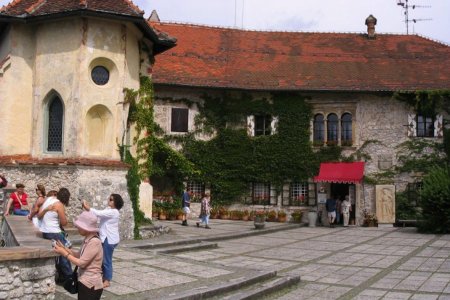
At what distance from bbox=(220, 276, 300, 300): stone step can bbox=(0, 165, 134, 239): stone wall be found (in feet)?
20.8

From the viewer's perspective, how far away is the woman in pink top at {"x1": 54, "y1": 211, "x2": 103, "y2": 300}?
18.1 feet

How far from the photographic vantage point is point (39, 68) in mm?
15461

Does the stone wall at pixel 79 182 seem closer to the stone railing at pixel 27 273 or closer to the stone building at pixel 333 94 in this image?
the stone railing at pixel 27 273

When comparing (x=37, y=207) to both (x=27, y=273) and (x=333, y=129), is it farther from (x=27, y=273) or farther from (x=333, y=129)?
(x=333, y=129)

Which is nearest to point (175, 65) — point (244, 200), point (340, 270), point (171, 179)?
point (171, 179)

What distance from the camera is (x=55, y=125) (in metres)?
15.5

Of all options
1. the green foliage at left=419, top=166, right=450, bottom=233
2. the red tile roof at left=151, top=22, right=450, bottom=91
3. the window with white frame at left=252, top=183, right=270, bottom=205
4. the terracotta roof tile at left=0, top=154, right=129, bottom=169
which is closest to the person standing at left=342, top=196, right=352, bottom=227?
the green foliage at left=419, top=166, right=450, bottom=233

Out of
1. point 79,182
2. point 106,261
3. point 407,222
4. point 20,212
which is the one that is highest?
point 79,182

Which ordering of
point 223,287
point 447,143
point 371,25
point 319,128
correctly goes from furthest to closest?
point 371,25, point 319,128, point 447,143, point 223,287

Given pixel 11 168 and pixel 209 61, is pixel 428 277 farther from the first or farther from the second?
pixel 209 61

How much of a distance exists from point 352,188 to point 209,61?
11.1m

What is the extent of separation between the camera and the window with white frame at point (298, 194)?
25984 mm

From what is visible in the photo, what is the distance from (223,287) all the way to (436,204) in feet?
48.5

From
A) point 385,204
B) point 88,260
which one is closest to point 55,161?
point 88,260
